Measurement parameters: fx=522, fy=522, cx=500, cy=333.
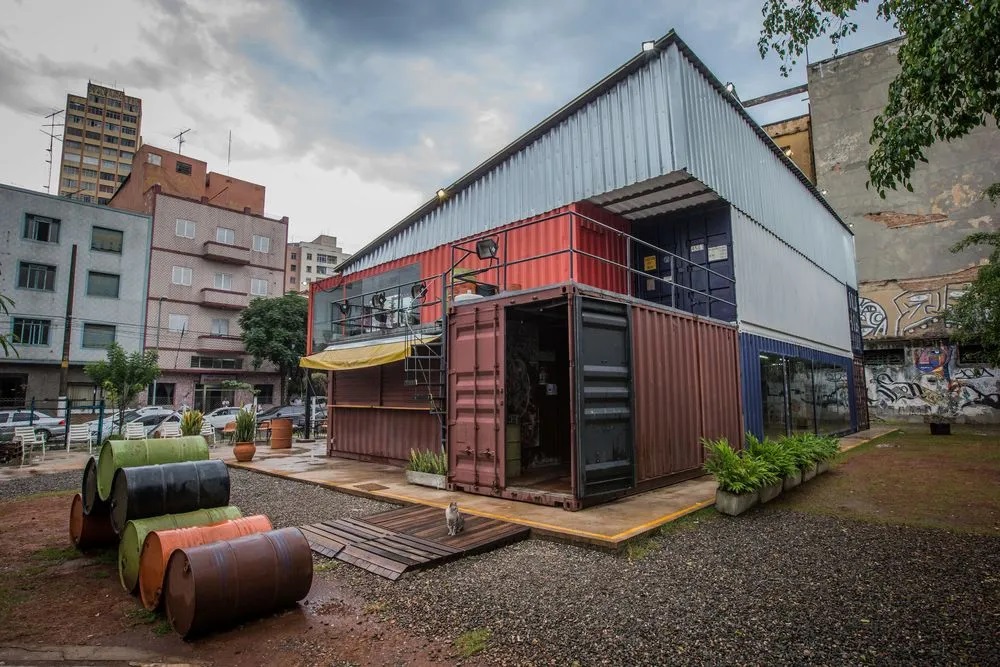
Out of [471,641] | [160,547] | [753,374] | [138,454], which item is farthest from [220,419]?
[471,641]

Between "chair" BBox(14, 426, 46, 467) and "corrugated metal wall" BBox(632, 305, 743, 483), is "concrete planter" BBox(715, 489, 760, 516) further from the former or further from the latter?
"chair" BBox(14, 426, 46, 467)

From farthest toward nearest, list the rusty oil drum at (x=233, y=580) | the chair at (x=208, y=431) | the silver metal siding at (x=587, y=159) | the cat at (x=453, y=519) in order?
the chair at (x=208, y=431) → the silver metal siding at (x=587, y=159) → the cat at (x=453, y=519) → the rusty oil drum at (x=233, y=580)

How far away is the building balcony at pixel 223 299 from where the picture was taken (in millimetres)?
Result: 36688

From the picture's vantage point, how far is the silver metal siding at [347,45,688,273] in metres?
10.1

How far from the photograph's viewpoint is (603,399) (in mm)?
7488

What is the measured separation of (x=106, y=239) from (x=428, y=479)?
3448 centimetres

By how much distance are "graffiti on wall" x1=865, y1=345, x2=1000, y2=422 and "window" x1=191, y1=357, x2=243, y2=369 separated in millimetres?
39390

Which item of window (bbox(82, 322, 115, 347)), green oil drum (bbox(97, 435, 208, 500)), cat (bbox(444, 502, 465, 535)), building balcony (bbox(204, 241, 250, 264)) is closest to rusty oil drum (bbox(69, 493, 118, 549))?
green oil drum (bbox(97, 435, 208, 500))

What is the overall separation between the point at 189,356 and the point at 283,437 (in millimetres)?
24027

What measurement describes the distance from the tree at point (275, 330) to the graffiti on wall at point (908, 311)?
→ 3375 centimetres

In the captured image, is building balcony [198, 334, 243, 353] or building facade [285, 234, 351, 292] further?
building facade [285, 234, 351, 292]

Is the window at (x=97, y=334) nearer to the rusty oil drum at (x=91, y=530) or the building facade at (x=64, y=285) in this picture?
the building facade at (x=64, y=285)

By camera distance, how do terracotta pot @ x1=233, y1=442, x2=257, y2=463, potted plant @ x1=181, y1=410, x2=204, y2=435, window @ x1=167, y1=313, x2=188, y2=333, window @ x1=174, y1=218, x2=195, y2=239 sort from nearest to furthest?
terracotta pot @ x1=233, y1=442, x2=257, y2=463, potted plant @ x1=181, y1=410, x2=204, y2=435, window @ x1=167, y1=313, x2=188, y2=333, window @ x1=174, y1=218, x2=195, y2=239

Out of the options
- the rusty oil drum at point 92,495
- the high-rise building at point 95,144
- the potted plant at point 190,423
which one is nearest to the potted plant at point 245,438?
the potted plant at point 190,423
